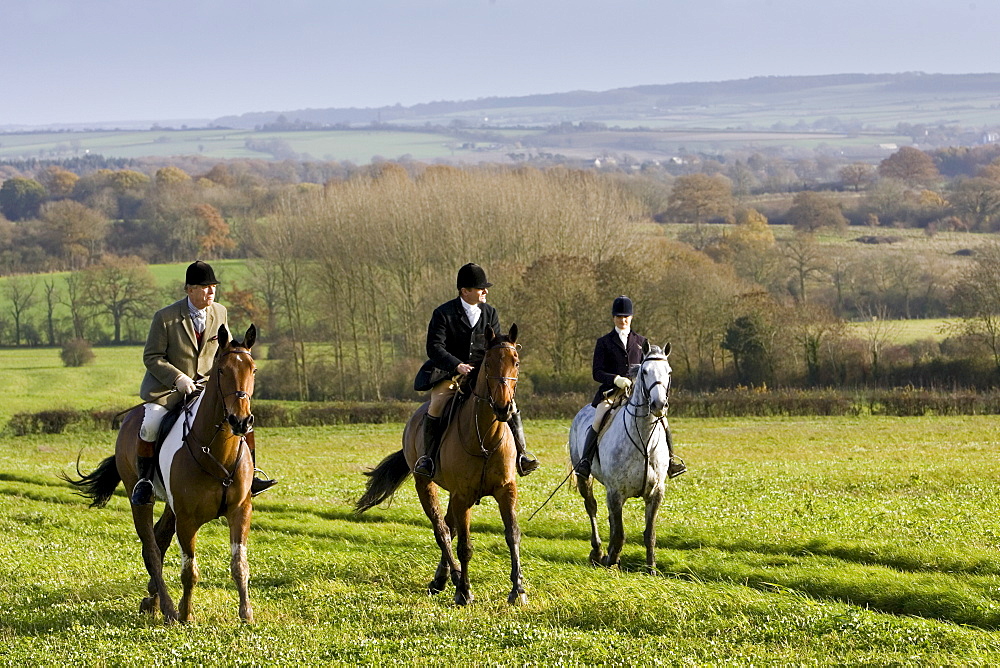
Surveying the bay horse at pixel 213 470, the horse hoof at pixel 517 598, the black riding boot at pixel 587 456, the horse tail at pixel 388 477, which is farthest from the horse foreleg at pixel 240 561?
the black riding boot at pixel 587 456

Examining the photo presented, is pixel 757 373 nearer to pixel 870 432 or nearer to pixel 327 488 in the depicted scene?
pixel 870 432

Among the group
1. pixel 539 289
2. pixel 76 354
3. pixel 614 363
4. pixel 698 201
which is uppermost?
pixel 614 363

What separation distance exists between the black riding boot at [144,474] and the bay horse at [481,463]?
3.44 meters

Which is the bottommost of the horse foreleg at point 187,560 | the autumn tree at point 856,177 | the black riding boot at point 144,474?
the autumn tree at point 856,177

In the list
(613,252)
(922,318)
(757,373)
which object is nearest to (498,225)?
(613,252)

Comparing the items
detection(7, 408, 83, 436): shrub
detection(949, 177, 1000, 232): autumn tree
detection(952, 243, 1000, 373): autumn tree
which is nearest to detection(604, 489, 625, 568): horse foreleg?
detection(7, 408, 83, 436): shrub

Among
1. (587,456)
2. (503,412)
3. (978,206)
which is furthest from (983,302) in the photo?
(978,206)

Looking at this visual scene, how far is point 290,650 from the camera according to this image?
34.1ft

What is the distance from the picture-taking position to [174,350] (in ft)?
Answer: 42.1

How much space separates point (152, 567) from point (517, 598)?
14.4 feet

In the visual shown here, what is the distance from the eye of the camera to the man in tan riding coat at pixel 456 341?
13.7 meters

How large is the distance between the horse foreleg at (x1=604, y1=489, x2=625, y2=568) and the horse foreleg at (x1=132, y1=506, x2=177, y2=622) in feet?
19.6

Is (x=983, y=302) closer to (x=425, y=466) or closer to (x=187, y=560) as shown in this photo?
(x=425, y=466)

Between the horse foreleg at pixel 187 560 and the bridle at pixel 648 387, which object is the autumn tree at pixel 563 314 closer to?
the bridle at pixel 648 387
